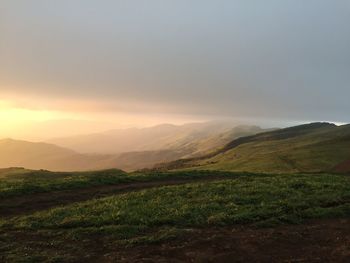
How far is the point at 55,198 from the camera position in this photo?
35.6 meters

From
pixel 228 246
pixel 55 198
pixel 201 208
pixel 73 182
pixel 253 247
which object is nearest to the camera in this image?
pixel 253 247

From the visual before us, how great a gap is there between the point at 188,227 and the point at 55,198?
15.3 meters

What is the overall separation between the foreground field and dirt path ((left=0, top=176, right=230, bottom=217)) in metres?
1.45

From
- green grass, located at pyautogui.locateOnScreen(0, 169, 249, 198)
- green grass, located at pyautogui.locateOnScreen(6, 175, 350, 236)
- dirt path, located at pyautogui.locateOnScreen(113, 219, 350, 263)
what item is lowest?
dirt path, located at pyautogui.locateOnScreen(113, 219, 350, 263)

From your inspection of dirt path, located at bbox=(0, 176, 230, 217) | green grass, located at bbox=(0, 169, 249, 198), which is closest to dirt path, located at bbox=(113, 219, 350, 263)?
dirt path, located at bbox=(0, 176, 230, 217)

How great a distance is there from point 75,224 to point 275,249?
11.9 metres

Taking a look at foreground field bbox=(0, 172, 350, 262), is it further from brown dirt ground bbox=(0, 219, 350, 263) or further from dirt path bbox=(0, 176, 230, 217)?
dirt path bbox=(0, 176, 230, 217)

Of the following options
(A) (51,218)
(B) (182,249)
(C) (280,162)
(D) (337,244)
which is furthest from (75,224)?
(C) (280,162)

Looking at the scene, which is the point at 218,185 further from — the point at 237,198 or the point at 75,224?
the point at 75,224

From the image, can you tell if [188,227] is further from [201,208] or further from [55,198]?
[55,198]

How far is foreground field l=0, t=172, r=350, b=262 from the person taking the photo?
792 inches

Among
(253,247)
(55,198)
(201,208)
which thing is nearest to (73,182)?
(55,198)

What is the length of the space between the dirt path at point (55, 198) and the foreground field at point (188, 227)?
1.45 m

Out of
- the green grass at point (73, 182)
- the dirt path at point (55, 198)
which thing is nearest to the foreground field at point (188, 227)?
the dirt path at point (55, 198)
